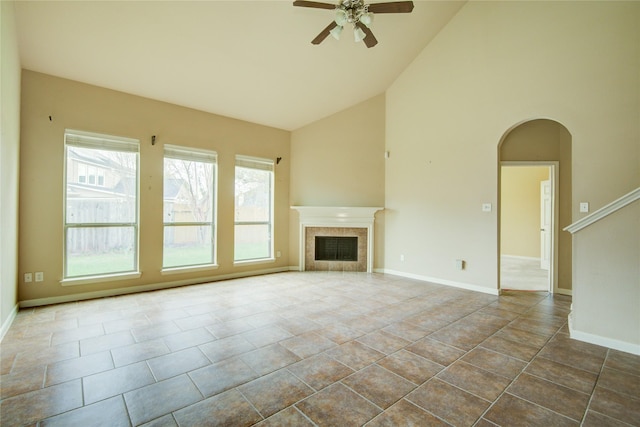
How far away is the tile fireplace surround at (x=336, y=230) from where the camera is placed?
6.22m

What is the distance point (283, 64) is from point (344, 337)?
12.5ft

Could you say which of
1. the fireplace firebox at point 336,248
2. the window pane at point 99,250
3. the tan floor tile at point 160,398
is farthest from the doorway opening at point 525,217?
the window pane at point 99,250

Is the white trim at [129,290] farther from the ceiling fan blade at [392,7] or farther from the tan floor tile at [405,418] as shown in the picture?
A: the ceiling fan blade at [392,7]

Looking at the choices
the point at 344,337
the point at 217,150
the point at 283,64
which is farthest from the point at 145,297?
the point at 283,64

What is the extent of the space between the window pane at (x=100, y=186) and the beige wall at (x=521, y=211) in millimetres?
8056

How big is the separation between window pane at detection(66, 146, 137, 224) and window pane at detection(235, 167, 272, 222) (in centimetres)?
175

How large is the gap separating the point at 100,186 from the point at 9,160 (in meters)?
1.24

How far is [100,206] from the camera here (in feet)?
14.5


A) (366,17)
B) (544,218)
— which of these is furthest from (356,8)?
(544,218)

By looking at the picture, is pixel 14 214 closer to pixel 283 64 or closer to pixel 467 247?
pixel 283 64

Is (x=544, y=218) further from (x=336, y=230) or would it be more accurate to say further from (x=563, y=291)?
(x=336, y=230)

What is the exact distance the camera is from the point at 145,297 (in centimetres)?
441

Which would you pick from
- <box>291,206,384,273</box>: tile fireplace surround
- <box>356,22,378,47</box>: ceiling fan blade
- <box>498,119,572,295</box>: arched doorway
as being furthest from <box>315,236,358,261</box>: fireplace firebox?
<box>356,22,378,47</box>: ceiling fan blade

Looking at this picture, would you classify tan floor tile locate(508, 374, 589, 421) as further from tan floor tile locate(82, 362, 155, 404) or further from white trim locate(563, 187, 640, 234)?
tan floor tile locate(82, 362, 155, 404)
